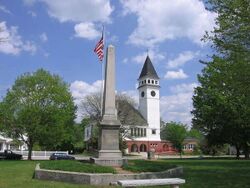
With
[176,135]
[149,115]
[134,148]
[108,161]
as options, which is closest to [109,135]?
[108,161]

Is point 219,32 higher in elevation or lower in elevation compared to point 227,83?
higher

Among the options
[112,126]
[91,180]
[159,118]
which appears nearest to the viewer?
[91,180]

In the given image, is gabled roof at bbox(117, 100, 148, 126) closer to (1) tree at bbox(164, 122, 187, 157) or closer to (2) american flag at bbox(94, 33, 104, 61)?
(1) tree at bbox(164, 122, 187, 157)

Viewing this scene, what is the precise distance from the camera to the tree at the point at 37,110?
46.5m

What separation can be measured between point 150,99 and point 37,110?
51.1 meters

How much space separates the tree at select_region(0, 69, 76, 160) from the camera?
153ft

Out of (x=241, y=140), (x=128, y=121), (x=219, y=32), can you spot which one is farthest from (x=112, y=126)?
(x=128, y=121)

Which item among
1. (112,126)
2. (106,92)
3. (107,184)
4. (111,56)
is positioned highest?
(111,56)

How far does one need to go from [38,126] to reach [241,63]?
32.9m

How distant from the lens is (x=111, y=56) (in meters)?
22.3

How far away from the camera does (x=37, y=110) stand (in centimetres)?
4647

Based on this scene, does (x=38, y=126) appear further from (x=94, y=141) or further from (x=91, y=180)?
(x=91, y=180)

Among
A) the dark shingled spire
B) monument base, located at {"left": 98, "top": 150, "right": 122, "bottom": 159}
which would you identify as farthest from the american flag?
the dark shingled spire

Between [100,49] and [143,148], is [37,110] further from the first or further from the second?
[143,148]
